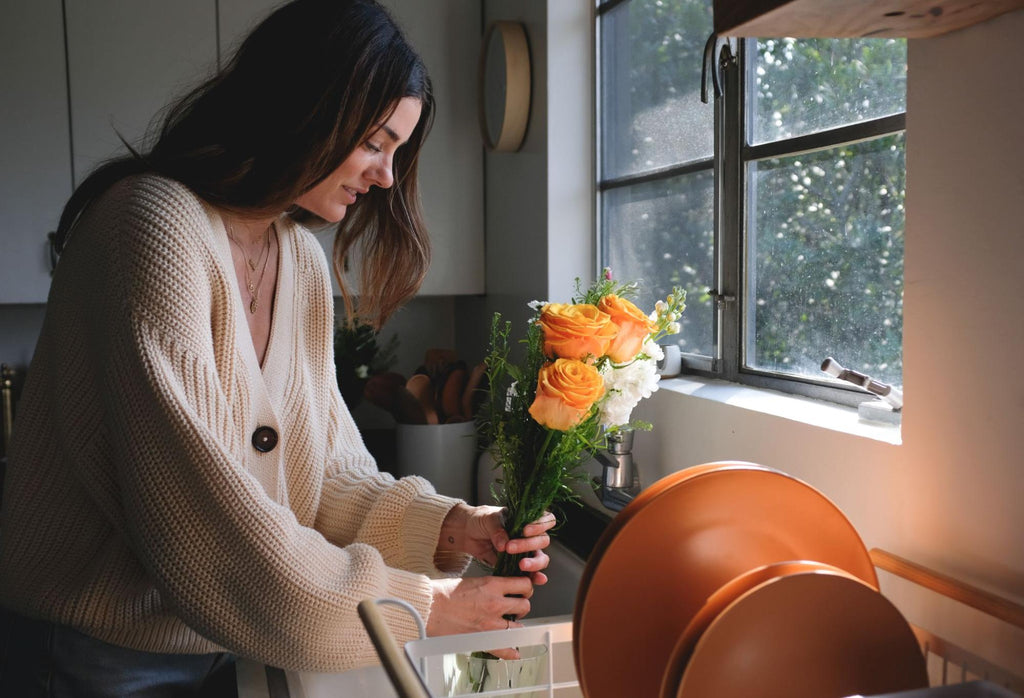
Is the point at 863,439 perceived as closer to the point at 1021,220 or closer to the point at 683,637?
the point at 1021,220

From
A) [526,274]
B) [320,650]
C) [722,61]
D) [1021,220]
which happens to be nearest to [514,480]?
[320,650]

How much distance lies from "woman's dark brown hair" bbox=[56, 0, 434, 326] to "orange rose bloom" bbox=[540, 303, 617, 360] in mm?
353

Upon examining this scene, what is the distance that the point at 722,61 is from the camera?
4.69ft

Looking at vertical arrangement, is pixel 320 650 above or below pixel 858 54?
below

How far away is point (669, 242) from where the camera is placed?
1.72 metres

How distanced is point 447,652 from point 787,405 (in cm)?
69

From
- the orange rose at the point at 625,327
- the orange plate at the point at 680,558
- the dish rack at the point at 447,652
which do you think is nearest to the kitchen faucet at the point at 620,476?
the dish rack at the point at 447,652

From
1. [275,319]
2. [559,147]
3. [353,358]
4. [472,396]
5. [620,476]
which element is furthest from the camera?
[353,358]

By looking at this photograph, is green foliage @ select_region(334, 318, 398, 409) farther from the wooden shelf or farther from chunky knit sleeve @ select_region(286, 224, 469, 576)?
the wooden shelf

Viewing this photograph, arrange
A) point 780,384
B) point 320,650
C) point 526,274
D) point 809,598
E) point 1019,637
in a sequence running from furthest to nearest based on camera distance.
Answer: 1. point 526,274
2. point 780,384
3. point 320,650
4. point 1019,637
5. point 809,598

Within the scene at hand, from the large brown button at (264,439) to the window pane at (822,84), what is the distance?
0.83 metres

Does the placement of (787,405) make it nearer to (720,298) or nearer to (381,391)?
(720,298)

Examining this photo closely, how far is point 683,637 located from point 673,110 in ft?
4.26

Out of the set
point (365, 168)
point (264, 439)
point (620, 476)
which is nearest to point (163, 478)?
point (264, 439)
